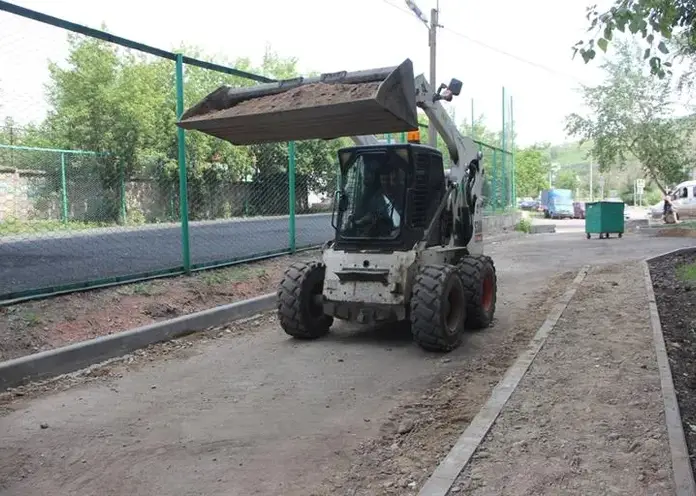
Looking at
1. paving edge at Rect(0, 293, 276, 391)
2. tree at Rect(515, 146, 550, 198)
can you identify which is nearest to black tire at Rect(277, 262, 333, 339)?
paving edge at Rect(0, 293, 276, 391)

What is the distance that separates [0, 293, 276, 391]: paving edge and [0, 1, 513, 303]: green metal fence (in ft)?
3.69

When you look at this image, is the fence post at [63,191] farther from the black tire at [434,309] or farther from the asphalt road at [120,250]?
the black tire at [434,309]

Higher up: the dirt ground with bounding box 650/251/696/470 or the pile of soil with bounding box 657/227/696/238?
the pile of soil with bounding box 657/227/696/238

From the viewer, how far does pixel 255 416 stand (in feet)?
15.3

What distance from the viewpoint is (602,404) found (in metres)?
4.55

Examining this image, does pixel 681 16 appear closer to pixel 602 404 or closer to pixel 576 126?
pixel 602 404

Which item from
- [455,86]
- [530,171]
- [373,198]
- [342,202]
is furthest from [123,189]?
[530,171]

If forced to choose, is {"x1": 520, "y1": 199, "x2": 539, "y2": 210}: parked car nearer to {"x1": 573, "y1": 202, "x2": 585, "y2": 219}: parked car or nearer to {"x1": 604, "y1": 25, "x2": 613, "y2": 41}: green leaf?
{"x1": 573, "y1": 202, "x2": 585, "y2": 219}: parked car

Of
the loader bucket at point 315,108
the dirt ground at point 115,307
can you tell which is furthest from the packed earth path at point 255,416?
the loader bucket at point 315,108

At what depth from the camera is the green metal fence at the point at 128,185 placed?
24.4ft

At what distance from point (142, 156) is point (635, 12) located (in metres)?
6.56

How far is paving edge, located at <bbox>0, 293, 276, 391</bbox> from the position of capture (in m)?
5.32

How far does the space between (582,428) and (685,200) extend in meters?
34.3

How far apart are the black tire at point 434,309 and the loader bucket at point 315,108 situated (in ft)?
4.95
